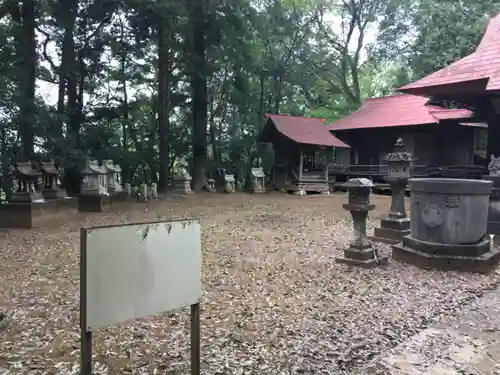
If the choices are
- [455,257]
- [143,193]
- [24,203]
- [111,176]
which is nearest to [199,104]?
[143,193]

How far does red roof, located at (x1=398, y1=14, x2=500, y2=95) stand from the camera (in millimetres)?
8094

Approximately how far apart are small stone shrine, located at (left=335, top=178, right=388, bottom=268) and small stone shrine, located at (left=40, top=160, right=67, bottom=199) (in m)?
8.09

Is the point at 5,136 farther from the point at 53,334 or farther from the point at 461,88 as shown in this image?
the point at 461,88

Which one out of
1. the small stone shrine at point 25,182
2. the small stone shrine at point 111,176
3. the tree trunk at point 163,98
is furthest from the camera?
the tree trunk at point 163,98

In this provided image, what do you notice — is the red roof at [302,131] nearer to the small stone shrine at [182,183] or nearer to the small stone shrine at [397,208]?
the small stone shrine at [182,183]

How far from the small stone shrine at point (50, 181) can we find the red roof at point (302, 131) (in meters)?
9.77

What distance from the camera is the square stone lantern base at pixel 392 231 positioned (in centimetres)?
805

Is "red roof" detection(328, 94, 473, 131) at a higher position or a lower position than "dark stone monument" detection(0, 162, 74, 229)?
higher

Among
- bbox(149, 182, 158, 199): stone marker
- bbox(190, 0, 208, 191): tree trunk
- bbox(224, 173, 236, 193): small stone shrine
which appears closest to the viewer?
bbox(149, 182, 158, 199): stone marker

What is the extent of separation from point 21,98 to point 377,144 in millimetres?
14758

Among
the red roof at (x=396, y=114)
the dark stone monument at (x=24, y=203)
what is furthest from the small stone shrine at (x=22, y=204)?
the red roof at (x=396, y=114)

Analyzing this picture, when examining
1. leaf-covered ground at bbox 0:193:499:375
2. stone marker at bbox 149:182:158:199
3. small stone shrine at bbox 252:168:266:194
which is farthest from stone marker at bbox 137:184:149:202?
leaf-covered ground at bbox 0:193:499:375

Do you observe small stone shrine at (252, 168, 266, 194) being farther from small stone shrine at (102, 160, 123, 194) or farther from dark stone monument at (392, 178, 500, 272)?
dark stone monument at (392, 178, 500, 272)

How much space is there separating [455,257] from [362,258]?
1.26 meters
